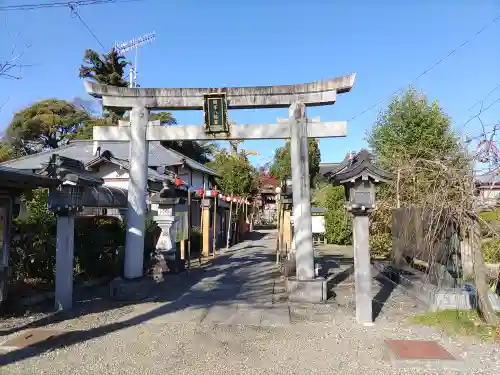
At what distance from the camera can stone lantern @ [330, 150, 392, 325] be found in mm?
7164

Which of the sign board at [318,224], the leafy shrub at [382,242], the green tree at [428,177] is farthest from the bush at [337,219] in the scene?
the sign board at [318,224]

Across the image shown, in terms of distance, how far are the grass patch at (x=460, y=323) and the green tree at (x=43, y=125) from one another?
3250cm

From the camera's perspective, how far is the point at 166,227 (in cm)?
1157

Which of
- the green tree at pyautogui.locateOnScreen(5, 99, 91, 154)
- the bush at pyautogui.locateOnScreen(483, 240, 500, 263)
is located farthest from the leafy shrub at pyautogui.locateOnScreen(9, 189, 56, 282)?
the green tree at pyautogui.locateOnScreen(5, 99, 91, 154)

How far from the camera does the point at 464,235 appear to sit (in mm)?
6766

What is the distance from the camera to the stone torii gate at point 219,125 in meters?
9.47

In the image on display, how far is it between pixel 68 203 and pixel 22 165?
15.0m

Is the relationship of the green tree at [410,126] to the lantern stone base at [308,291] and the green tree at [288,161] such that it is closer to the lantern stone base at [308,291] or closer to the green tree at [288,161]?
the lantern stone base at [308,291]

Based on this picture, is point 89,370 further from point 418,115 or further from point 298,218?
point 418,115

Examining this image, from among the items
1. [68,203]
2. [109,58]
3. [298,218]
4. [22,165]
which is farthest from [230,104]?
[109,58]

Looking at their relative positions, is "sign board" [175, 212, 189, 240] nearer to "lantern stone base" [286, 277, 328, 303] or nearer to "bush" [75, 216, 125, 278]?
"bush" [75, 216, 125, 278]

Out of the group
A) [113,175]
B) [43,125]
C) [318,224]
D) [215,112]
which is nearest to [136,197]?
[215,112]

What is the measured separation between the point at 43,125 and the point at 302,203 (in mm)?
30683

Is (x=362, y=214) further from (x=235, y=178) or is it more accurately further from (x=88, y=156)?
(x=235, y=178)
